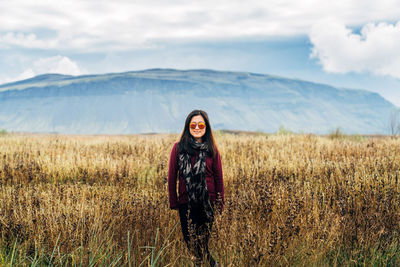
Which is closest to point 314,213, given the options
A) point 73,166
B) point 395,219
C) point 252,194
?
point 252,194

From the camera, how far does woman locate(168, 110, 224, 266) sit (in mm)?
3678

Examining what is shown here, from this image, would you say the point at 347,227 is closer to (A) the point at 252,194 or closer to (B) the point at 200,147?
(A) the point at 252,194

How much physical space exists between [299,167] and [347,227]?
3.68 metres

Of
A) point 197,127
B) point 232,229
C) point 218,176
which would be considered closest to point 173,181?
point 218,176

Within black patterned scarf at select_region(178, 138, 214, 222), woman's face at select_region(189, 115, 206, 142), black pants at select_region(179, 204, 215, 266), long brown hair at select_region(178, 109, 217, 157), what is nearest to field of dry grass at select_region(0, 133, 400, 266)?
black pants at select_region(179, 204, 215, 266)

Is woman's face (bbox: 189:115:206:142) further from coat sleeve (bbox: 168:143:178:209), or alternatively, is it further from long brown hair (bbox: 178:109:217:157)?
coat sleeve (bbox: 168:143:178:209)

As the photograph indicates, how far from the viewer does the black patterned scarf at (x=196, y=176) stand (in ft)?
12.0

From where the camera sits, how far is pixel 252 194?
505cm

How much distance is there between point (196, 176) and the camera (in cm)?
367

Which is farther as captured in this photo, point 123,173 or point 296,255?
point 123,173

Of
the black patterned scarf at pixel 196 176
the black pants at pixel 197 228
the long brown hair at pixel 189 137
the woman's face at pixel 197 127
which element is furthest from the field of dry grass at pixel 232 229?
the woman's face at pixel 197 127

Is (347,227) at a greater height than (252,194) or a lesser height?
lesser

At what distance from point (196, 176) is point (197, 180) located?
40 millimetres

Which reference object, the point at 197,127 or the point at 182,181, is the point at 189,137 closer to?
the point at 197,127
